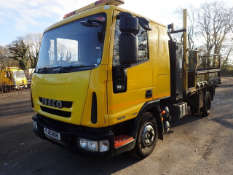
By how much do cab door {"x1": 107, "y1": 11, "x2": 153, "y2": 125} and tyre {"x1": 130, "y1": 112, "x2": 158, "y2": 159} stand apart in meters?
0.35

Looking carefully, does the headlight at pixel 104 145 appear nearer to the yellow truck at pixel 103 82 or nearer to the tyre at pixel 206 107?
the yellow truck at pixel 103 82

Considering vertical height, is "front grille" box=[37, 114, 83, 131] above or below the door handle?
below

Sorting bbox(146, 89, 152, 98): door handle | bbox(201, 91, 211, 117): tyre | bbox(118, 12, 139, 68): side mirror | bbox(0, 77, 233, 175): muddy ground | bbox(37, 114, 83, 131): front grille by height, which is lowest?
bbox(0, 77, 233, 175): muddy ground

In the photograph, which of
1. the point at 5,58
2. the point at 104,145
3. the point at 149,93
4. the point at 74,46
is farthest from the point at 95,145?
the point at 5,58

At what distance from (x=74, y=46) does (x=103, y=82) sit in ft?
3.38

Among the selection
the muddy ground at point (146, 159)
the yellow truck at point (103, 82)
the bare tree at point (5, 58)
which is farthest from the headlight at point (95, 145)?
the bare tree at point (5, 58)

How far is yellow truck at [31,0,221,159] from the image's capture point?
7.62 ft

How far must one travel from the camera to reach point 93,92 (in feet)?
7.54

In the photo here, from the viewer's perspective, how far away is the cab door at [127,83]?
2.42 m

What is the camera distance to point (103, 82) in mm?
2295

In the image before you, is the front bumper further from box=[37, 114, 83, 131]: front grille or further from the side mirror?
the side mirror

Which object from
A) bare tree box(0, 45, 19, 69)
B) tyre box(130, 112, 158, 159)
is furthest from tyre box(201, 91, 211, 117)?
bare tree box(0, 45, 19, 69)

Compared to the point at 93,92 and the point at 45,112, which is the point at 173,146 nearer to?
the point at 93,92

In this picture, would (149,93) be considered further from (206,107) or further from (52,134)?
(206,107)
